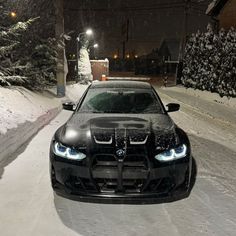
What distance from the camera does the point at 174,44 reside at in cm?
7256

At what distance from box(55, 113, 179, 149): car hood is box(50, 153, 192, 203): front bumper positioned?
28 cm

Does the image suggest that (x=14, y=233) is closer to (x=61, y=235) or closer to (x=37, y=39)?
(x=61, y=235)

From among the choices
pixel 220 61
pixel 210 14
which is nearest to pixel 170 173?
pixel 220 61

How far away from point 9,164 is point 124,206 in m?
2.59

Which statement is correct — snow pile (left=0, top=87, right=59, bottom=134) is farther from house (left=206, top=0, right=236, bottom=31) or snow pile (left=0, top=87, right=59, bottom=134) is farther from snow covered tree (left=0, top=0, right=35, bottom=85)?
house (left=206, top=0, right=236, bottom=31)

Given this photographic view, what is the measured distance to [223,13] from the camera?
28.6 meters

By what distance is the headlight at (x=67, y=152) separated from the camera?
432cm

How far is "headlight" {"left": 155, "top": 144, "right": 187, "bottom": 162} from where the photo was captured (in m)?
4.34

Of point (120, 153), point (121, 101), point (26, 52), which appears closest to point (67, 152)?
point (120, 153)

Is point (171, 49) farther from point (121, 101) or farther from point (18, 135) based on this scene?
point (121, 101)

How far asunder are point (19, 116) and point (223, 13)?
77.3 feet

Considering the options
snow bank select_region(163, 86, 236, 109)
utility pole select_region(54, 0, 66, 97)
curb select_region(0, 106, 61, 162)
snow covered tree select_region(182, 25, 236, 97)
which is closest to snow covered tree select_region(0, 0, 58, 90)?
utility pole select_region(54, 0, 66, 97)

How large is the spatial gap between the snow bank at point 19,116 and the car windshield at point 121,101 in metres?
1.86

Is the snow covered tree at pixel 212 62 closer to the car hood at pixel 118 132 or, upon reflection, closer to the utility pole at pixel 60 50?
the utility pole at pixel 60 50
